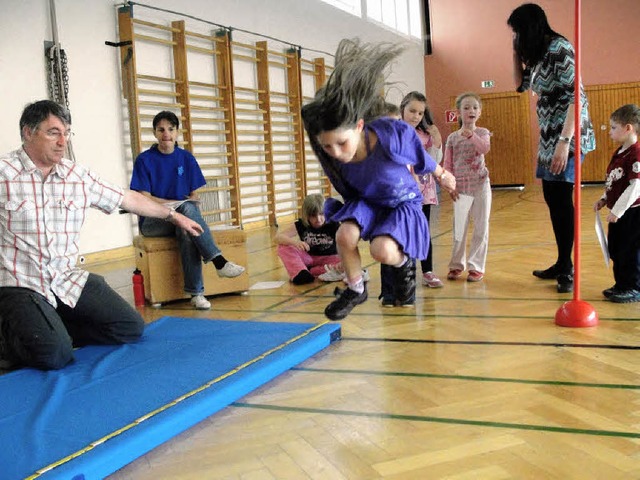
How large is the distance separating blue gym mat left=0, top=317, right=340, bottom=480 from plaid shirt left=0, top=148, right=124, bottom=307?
0.37m

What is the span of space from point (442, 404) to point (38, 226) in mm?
1925

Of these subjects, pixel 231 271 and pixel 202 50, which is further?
pixel 202 50

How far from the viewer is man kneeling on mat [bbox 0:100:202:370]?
2893 mm

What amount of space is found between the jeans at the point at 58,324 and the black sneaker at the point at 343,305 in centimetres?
110

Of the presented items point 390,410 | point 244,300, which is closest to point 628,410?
point 390,410

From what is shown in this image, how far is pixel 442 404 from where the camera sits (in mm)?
2365

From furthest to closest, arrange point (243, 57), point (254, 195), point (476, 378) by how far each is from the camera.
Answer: point (254, 195) < point (243, 57) < point (476, 378)

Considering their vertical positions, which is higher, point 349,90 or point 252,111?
point 252,111

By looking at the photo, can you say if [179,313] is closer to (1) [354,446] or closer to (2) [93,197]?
(2) [93,197]

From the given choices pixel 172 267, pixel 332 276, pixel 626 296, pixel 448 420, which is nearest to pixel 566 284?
pixel 626 296

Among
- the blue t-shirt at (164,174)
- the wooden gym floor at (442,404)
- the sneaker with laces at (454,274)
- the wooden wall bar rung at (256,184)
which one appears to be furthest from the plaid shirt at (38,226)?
the wooden wall bar rung at (256,184)

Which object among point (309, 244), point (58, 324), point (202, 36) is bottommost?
point (58, 324)

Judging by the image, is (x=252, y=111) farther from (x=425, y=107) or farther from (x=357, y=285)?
(x=357, y=285)

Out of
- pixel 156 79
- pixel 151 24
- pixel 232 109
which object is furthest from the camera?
pixel 232 109
